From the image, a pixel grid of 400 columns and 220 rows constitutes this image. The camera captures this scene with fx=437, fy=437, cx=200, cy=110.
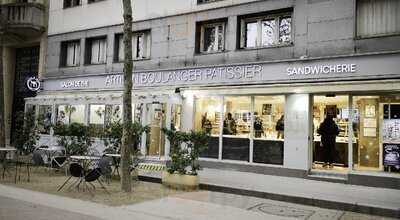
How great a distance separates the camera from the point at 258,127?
1585 cm

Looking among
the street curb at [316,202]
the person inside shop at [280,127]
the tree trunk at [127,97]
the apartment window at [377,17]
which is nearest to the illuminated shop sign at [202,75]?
the person inside shop at [280,127]

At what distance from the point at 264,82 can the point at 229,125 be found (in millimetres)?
2224

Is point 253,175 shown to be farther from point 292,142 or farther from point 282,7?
point 282,7

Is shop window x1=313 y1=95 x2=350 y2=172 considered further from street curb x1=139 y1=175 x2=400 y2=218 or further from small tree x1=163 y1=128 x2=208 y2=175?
small tree x1=163 y1=128 x2=208 y2=175

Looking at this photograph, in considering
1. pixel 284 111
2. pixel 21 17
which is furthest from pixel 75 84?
pixel 284 111

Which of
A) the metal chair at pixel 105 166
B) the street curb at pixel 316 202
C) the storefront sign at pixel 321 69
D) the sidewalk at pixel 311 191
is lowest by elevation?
the street curb at pixel 316 202

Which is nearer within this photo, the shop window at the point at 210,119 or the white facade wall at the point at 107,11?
the shop window at the point at 210,119

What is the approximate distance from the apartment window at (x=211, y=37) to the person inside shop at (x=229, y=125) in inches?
109

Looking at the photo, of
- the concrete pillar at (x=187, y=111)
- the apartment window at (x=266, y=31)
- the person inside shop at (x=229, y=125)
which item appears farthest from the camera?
the concrete pillar at (x=187, y=111)

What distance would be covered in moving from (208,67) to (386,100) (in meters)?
6.64

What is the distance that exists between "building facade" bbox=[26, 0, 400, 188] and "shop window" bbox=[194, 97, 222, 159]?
4cm

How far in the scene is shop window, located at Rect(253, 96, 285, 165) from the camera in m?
15.2

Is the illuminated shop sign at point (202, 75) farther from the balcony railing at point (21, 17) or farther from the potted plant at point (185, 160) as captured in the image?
the balcony railing at point (21, 17)

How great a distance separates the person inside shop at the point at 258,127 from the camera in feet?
51.8
